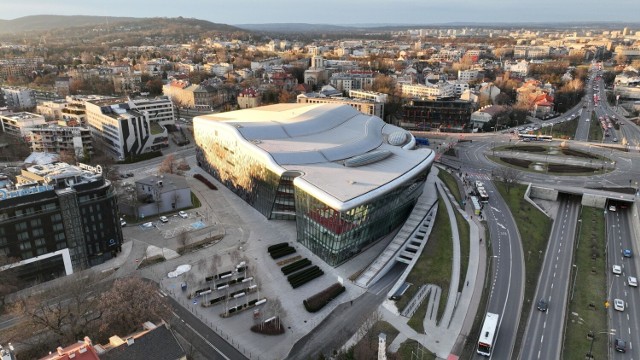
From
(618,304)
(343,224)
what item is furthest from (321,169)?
→ (618,304)

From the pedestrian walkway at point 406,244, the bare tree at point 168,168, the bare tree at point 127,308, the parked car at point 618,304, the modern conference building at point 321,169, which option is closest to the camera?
the bare tree at point 127,308

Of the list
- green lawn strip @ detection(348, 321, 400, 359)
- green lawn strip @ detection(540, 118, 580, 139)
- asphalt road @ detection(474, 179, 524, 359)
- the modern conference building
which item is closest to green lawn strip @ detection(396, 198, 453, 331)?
green lawn strip @ detection(348, 321, 400, 359)

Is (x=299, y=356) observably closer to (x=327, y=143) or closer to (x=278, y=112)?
(x=327, y=143)

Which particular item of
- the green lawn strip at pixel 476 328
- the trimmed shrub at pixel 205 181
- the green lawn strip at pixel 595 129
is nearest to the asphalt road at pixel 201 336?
the green lawn strip at pixel 476 328

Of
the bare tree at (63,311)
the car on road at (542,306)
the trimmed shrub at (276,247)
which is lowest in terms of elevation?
the car on road at (542,306)

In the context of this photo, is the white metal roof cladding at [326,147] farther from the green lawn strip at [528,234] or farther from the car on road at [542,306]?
the car on road at [542,306]

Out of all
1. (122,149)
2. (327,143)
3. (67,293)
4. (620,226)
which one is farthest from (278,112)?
(620,226)
